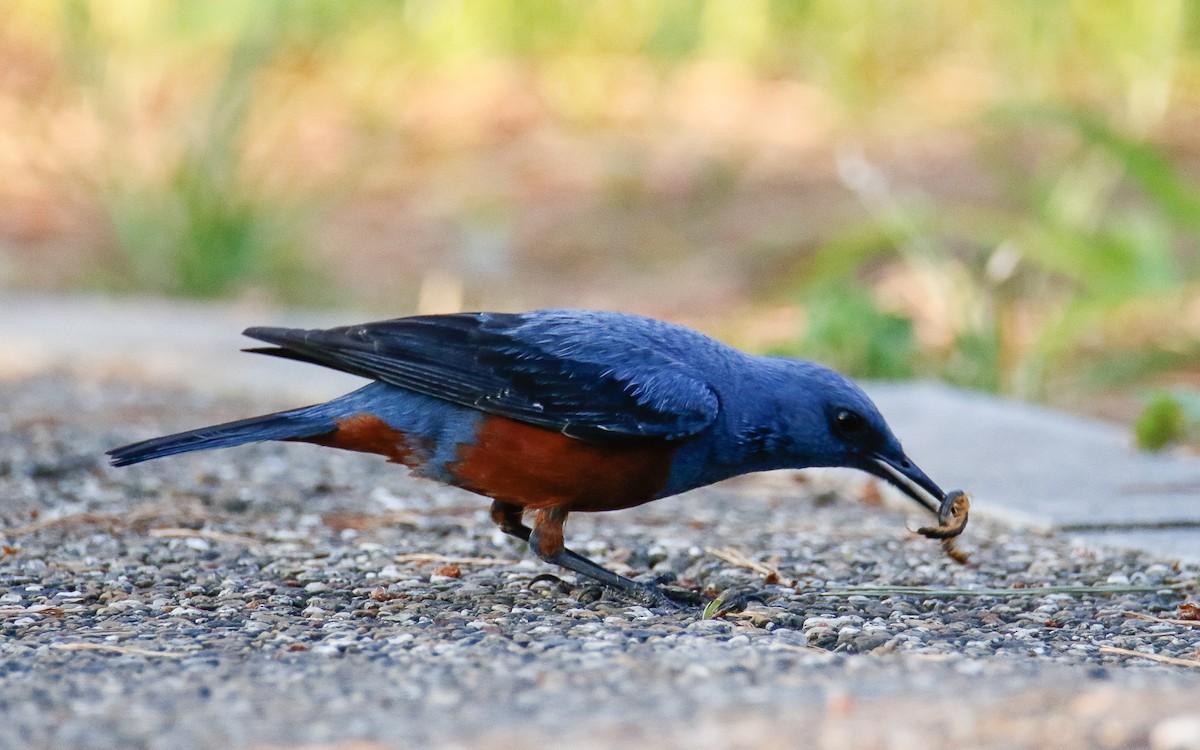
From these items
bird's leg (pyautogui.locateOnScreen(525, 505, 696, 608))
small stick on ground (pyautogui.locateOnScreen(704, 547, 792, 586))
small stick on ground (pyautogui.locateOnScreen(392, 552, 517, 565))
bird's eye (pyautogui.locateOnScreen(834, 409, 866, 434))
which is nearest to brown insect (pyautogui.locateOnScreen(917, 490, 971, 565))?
bird's eye (pyautogui.locateOnScreen(834, 409, 866, 434))

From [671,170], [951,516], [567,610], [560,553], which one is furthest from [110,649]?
[671,170]

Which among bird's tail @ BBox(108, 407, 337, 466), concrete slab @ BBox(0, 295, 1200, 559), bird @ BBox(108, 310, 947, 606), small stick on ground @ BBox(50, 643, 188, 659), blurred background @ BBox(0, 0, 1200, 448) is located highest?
blurred background @ BBox(0, 0, 1200, 448)

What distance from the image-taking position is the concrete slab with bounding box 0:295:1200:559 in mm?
4395

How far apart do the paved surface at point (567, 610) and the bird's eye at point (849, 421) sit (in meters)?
0.36

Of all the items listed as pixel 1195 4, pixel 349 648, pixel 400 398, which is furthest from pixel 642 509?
pixel 1195 4

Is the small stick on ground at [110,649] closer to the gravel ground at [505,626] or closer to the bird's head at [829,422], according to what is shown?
the gravel ground at [505,626]

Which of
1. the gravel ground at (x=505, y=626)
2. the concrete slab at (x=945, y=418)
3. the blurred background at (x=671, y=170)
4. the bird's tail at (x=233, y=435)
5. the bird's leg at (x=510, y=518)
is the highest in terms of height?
the blurred background at (x=671, y=170)

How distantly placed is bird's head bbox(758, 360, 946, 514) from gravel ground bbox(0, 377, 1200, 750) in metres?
0.29

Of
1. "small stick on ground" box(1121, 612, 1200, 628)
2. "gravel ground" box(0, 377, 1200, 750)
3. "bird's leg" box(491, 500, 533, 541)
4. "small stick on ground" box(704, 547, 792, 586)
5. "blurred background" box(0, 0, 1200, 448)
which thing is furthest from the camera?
"blurred background" box(0, 0, 1200, 448)

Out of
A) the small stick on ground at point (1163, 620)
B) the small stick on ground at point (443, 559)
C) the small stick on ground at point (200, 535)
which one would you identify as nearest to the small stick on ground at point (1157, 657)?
the small stick on ground at point (1163, 620)

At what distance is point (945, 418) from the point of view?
18.2 ft

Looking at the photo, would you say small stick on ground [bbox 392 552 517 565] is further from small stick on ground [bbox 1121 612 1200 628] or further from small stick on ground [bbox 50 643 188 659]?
small stick on ground [bbox 1121 612 1200 628]

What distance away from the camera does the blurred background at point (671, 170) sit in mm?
6750

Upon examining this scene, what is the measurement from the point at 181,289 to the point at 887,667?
7460 mm
